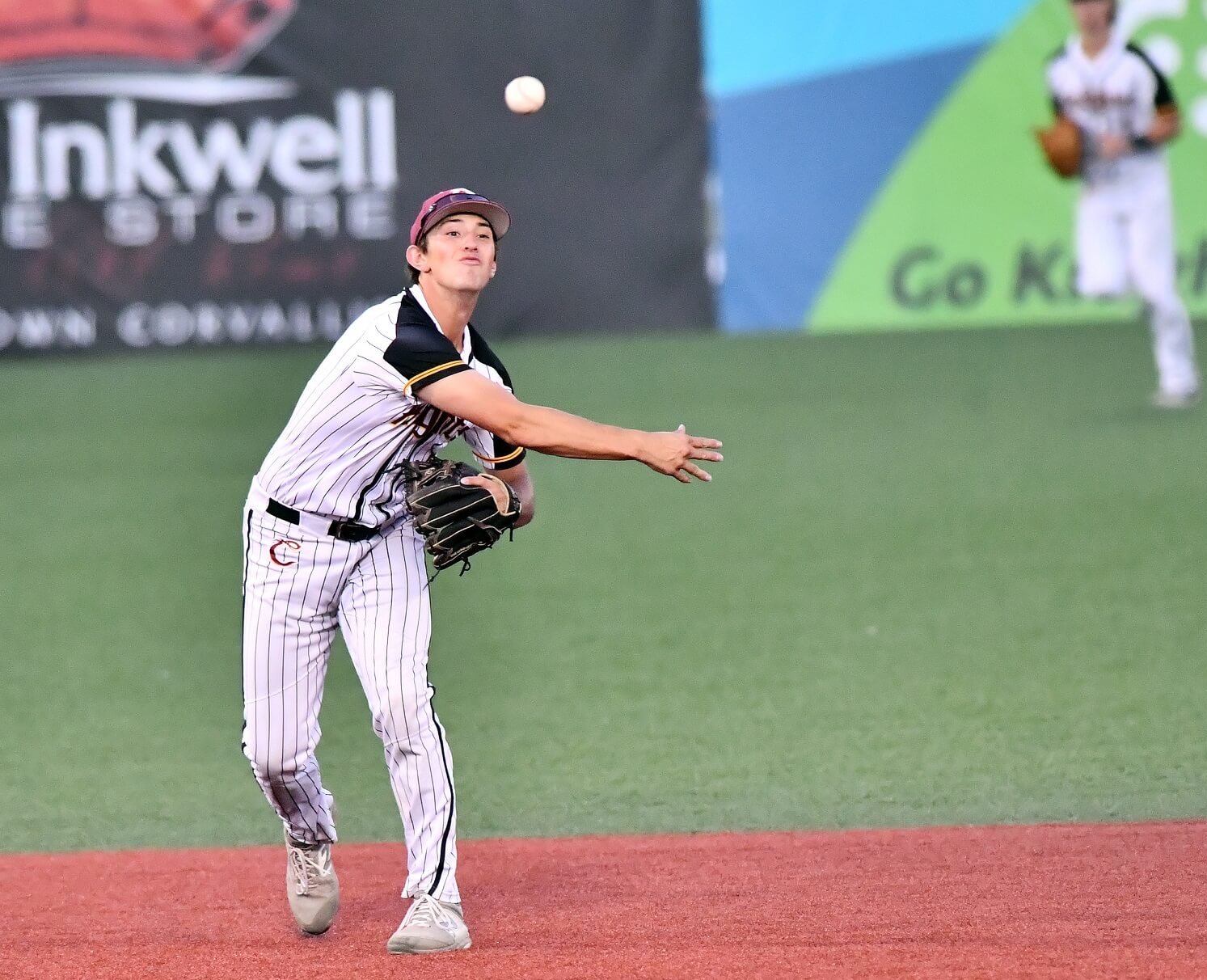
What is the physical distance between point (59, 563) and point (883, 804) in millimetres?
5647

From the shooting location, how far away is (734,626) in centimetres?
877

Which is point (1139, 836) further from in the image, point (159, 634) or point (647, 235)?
point (647, 235)

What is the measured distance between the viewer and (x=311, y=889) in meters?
5.08

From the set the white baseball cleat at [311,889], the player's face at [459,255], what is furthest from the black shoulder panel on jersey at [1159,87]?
the white baseball cleat at [311,889]

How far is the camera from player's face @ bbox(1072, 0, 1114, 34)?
601 inches

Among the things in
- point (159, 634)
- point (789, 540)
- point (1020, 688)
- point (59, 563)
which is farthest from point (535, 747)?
point (59, 563)

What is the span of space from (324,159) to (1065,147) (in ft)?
20.0

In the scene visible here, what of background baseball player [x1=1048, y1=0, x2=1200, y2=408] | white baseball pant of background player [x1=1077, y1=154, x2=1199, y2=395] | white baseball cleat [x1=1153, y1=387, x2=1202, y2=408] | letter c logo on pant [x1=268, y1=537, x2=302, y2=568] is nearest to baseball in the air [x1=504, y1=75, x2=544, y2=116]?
letter c logo on pant [x1=268, y1=537, x2=302, y2=568]

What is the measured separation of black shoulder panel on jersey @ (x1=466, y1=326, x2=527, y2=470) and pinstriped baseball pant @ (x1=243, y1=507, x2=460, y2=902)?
12.6 inches

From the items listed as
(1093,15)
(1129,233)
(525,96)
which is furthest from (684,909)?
(1093,15)

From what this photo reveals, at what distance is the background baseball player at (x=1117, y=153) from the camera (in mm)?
14461

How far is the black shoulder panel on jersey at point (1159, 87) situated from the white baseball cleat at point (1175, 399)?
106 inches

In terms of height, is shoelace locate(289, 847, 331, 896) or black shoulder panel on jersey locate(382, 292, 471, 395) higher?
black shoulder panel on jersey locate(382, 292, 471, 395)

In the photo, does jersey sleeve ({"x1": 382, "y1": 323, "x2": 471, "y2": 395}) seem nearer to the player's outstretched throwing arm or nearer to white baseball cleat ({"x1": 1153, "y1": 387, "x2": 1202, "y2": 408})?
the player's outstretched throwing arm
